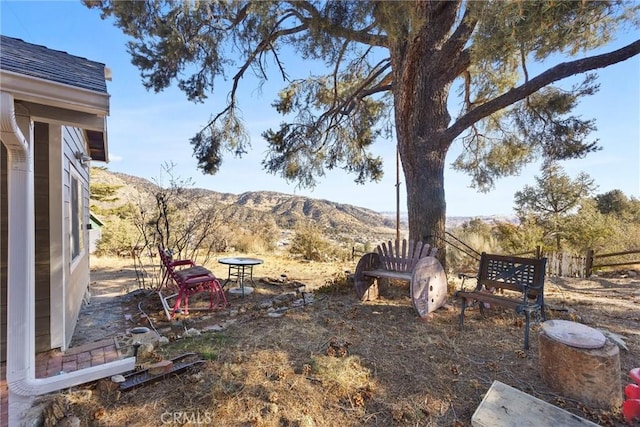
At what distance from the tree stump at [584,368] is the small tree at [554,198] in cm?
1152

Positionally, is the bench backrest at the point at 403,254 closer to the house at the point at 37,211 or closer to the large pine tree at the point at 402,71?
the large pine tree at the point at 402,71

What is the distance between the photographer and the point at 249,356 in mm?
2848

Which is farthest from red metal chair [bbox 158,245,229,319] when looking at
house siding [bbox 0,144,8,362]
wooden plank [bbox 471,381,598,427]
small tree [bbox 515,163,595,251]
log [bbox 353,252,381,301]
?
small tree [bbox 515,163,595,251]

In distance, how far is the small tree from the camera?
500 inches

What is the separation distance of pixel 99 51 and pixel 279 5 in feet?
9.62

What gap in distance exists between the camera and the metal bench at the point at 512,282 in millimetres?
3236

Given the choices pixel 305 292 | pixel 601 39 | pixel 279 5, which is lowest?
pixel 305 292

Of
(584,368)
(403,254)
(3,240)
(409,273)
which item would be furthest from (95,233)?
(584,368)

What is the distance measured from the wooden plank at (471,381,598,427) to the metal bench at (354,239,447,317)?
5.59 feet

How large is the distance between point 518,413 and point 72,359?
3.55 meters

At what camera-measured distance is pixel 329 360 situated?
274 cm

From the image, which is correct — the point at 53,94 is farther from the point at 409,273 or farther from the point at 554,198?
the point at 554,198

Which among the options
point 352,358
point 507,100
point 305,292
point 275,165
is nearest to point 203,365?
point 352,358

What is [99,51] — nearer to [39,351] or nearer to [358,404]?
[39,351]
